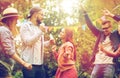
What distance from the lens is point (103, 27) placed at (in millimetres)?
4297

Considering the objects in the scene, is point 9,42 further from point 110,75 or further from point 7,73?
point 110,75

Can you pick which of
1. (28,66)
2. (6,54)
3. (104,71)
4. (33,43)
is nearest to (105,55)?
(104,71)

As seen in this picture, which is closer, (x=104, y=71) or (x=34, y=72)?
(x=34, y=72)

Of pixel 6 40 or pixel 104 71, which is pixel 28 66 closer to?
pixel 6 40

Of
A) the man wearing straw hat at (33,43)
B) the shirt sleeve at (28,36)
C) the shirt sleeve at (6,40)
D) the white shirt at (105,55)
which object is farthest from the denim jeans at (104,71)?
the shirt sleeve at (6,40)

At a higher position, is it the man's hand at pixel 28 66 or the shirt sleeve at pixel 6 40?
the shirt sleeve at pixel 6 40

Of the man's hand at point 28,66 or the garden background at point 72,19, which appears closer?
the man's hand at point 28,66

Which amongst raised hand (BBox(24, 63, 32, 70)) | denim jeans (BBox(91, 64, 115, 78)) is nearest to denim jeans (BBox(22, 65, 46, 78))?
raised hand (BBox(24, 63, 32, 70))

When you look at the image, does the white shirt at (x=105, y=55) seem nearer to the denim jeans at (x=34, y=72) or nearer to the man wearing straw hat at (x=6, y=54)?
the denim jeans at (x=34, y=72)

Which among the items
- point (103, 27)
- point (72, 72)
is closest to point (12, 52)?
point (72, 72)

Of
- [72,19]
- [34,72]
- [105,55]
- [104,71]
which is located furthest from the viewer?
[72,19]

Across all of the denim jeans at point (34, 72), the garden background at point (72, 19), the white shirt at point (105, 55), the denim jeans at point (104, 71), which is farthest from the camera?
the garden background at point (72, 19)

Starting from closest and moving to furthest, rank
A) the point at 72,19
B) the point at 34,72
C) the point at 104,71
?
the point at 34,72 → the point at 104,71 → the point at 72,19

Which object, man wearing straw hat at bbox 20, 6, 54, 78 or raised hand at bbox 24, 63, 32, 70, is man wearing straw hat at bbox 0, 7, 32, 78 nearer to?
raised hand at bbox 24, 63, 32, 70
